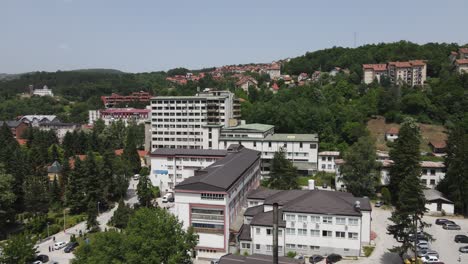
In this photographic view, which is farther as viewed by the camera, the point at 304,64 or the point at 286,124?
the point at 304,64

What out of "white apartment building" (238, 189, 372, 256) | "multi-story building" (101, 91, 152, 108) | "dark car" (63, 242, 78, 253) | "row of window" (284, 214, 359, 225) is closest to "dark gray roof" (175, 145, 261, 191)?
"white apartment building" (238, 189, 372, 256)

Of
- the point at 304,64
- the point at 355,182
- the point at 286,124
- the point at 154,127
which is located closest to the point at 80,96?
the point at 304,64

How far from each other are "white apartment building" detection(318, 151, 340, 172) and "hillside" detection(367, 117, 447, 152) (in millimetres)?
9866

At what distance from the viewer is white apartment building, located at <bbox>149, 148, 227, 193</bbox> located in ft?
135

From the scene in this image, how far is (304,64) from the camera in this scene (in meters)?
109

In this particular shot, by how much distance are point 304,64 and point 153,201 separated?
81213 mm

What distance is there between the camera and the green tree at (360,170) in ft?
116

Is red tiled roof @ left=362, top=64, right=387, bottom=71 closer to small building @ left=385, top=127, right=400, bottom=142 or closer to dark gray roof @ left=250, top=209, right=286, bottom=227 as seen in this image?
small building @ left=385, top=127, right=400, bottom=142

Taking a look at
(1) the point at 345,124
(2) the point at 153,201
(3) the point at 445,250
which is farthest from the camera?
(1) the point at 345,124

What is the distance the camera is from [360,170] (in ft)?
116

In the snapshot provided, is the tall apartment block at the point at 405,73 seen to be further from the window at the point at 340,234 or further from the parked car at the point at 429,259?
the window at the point at 340,234

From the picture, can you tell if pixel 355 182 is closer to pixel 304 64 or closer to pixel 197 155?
pixel 197 155

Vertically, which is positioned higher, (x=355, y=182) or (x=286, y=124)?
(x=286, y=124)

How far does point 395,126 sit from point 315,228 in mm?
38129
